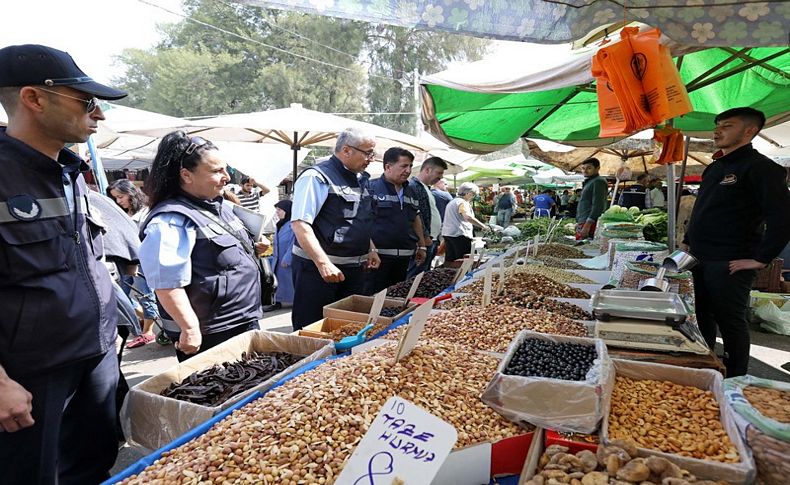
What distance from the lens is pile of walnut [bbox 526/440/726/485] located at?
1.09 meters

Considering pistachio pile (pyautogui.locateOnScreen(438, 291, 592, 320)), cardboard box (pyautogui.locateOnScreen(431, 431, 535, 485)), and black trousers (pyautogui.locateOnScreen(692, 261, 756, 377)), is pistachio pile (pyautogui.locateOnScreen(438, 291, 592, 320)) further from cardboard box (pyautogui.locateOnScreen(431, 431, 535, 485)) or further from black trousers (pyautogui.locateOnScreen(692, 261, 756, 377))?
cardboard box (pyautogui.locateOnScreen(431, 431, 535, 485))

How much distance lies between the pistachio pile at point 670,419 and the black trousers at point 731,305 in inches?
77.2

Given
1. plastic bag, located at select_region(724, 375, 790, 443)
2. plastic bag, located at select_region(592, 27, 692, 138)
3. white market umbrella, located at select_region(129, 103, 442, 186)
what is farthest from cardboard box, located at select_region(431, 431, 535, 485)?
white market umbrella, located at select_region(129, 103, 442, 186)

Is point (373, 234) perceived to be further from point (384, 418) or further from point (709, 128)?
point (709, 128)

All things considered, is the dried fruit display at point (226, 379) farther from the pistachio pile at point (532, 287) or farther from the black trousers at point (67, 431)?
the pistachio pile at point (532, 287)

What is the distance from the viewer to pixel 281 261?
566 centimetres

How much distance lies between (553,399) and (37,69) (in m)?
2.01

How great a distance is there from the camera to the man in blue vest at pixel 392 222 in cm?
404

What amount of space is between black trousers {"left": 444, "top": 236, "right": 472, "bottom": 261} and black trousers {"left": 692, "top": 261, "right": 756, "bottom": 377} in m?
3.54

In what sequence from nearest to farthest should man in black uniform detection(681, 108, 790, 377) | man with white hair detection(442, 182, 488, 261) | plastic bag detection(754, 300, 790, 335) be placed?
man in black uniform detection(681, 108, 790, 377) < plastic bag detection(754, 300, 790, 335) < man with white hair detection(442, 182, 488, 261)

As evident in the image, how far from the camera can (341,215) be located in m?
3.18

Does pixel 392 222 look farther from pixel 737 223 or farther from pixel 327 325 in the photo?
pixel 737 223

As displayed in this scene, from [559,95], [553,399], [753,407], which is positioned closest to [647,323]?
[753,407]

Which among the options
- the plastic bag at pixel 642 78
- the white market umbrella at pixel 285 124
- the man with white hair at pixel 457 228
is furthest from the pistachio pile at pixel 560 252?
the plastic bag at pixel 642 78
